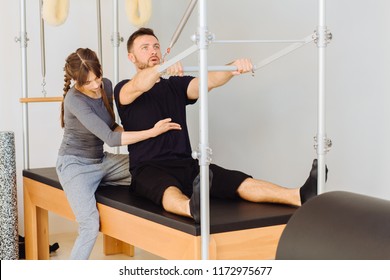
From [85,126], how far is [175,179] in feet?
1.81

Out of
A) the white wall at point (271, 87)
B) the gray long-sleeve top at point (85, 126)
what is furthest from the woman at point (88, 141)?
the white wall at point (271, 87)

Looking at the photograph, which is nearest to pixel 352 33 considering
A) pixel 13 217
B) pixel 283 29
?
pixel 283 29

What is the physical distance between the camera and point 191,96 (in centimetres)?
377

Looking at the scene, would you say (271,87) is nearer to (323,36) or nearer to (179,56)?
(323,36)

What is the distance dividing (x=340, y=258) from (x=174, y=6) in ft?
13.4

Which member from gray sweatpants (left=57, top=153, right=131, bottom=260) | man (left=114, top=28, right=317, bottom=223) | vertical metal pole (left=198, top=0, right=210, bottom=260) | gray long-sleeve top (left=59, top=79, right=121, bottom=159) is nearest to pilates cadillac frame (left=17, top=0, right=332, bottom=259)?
vertical metal pole (left=198, top=0, right=210, bottom=260)

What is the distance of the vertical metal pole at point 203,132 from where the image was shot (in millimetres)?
2631

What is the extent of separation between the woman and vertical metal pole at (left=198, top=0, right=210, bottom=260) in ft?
2.61

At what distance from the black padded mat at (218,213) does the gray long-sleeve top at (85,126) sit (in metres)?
0.28

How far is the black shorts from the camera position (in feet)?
10.8

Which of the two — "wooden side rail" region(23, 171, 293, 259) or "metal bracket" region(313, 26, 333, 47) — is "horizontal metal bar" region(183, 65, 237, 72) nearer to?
"metal bracket" region(313, 26, 333, 47)

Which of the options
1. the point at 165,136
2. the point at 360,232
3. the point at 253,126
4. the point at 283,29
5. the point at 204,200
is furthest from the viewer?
the point at 253,126

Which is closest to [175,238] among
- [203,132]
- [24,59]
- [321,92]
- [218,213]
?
[218,213]
